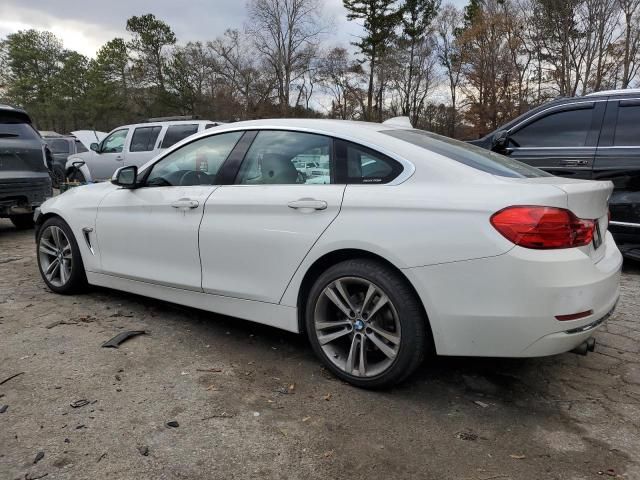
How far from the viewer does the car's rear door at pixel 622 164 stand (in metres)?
5.03

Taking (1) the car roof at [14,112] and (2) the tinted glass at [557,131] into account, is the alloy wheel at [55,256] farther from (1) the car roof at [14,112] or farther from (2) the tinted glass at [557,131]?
(2) the tinted glass at [557,131]

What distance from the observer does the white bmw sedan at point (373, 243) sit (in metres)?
2.36

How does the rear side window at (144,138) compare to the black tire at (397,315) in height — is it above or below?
above

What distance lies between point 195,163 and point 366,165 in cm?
143

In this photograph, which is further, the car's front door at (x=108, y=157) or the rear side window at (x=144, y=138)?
the car's front door at (x=108, y=157)

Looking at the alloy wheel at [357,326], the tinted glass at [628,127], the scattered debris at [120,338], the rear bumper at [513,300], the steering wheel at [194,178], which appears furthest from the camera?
the tinted glass at [628,127]

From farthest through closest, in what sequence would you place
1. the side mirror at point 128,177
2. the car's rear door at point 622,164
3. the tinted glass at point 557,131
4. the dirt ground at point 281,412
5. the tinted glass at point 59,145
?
the tinted glass at point 59,145
the tinted glass at point 557,131
the car's rear door at point 622,164
the side mirror at point 128,177
the dirt ground at point 281,412

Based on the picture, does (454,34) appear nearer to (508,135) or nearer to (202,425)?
(508,135)

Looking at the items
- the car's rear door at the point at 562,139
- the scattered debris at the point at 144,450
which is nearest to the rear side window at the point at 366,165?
the scattered debris at the point at 144,450

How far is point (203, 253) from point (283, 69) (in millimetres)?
42199

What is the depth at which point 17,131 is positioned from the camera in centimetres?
755

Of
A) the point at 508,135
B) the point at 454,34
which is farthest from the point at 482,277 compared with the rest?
the point at 454,34

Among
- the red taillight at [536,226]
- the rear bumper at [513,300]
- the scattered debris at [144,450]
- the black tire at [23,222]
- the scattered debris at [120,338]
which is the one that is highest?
the red taillight at [536,226]

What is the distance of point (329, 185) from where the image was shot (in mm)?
2912
